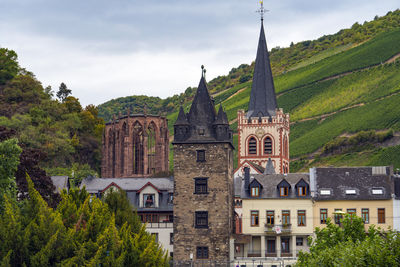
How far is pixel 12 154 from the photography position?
52281mm

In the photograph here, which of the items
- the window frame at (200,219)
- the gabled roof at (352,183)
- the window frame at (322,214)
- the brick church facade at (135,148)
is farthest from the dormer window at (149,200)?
the brick church facade at (135,148)

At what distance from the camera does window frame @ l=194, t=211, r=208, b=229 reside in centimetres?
6662

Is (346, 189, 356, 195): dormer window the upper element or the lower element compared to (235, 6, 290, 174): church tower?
lower

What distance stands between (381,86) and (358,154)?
26.4 m

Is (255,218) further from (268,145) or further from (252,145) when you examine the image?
(268,145)

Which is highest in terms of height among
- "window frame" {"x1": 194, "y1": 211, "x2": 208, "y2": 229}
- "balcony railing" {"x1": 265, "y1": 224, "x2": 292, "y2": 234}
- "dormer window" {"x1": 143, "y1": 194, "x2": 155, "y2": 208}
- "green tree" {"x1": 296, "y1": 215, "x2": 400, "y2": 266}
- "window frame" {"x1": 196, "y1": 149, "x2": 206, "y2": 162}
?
"window frame" {"x1": 196, "y1": 149, "x2": 206, "y2": 162}

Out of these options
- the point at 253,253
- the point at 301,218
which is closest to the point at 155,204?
the point at 253,253

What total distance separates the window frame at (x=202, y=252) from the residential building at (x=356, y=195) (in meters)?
9.21

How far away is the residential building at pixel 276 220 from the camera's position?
6919 centimetres

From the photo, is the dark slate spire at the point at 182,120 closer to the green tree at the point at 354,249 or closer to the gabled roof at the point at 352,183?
the gabled roof at the point at 352,183

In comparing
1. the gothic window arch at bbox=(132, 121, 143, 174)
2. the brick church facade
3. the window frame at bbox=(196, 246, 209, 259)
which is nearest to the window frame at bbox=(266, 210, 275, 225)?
the window frame at bbox=(196, 246, 209, 259)

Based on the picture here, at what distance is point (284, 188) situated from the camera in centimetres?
7025

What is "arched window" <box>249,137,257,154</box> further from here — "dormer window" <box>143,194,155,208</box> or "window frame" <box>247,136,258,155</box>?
"dormer window" <box>143,194,155,208</box>

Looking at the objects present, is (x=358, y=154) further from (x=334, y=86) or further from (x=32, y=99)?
(x=32, y=99)
